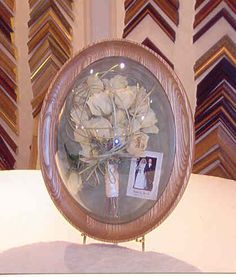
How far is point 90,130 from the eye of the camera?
0.98 metres

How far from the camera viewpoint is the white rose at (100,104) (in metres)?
0.97

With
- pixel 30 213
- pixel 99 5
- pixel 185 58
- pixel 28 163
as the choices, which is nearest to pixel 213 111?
pixel 185 58

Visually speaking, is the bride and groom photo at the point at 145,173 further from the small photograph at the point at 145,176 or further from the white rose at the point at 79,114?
the white rose at the point at 79,114

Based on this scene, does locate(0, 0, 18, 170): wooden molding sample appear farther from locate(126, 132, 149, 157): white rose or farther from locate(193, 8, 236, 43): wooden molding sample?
locate(126, 132, 149, 157): white rose

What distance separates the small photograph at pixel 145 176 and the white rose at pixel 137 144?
0.01 m

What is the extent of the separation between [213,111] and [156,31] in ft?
1.44

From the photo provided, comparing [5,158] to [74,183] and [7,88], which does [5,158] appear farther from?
[74,183]

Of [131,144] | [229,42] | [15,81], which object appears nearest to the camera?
[131,144]

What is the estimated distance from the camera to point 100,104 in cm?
97

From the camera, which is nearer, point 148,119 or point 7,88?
point 148,119

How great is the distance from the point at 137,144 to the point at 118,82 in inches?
5.0

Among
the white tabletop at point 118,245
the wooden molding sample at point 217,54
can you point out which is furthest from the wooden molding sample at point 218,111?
the white tabletop at point 118,245

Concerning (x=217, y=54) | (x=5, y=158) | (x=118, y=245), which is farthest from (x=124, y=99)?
(x=5, y=158)

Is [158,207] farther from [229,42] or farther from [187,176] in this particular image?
[229,42]
